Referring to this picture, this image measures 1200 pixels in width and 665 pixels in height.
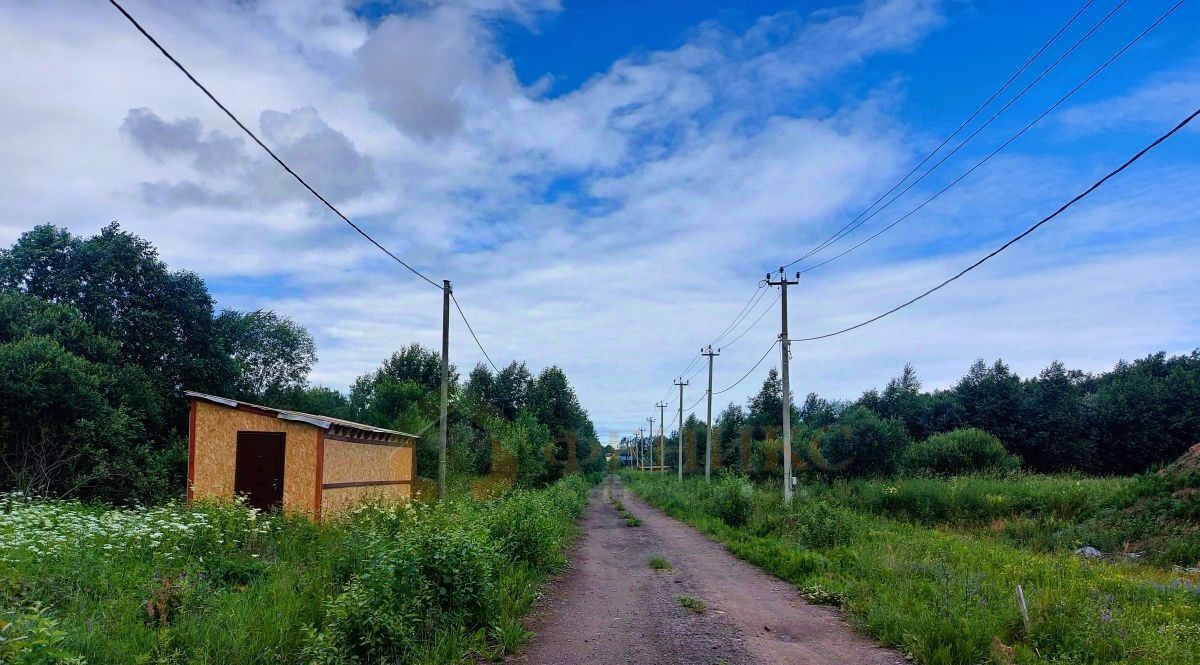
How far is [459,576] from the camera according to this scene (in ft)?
24.9

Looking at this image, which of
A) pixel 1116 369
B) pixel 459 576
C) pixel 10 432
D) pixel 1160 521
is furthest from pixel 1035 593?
pixel 1116 369

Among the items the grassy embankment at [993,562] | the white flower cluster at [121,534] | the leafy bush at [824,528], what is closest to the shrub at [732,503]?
the grassy embankment at [993,562]

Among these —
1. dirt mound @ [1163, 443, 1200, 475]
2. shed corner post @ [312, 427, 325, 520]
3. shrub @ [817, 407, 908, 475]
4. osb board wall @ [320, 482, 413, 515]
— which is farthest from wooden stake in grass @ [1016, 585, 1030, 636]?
shrub @ [817, 407, 908, 475]

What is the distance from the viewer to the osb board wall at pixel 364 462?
1569 cm

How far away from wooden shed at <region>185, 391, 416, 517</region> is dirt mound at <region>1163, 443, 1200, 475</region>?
71.5ft

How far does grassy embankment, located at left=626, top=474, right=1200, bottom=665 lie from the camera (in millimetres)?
7004

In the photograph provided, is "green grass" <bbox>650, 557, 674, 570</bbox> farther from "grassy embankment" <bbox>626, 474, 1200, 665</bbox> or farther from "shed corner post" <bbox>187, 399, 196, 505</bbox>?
"shed corner post" <bbox>187, 399, 196, 505</bbox>

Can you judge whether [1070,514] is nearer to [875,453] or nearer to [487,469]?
[875,453]

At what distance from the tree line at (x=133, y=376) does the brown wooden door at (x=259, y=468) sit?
8.36 m

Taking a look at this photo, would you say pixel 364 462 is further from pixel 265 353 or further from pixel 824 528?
pixel 265 353

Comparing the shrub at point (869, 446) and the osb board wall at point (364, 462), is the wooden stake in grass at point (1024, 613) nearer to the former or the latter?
the osb board wall at point (364, 462)

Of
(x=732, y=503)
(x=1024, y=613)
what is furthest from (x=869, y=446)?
(x=1024, y=613)

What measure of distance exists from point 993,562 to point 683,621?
18.0 feet

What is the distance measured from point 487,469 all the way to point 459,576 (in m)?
28.4
